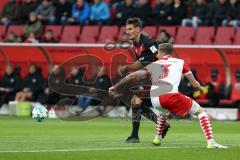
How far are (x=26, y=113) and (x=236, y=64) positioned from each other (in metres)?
7.54

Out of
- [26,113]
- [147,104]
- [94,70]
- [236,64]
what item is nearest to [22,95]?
[26,113]

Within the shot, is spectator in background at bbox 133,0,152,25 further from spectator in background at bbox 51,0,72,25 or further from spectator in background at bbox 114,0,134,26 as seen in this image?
spectator in background at bbox 51,0,72,25

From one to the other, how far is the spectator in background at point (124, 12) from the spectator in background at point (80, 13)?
1.30m

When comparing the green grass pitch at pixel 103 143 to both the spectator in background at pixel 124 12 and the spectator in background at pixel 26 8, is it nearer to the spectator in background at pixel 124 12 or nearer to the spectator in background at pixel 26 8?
the spectator in background at pixel 124 12

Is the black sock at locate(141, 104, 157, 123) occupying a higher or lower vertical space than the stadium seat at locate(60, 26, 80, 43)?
lower

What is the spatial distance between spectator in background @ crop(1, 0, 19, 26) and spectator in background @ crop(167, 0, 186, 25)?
730cm

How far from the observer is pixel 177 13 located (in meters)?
27.5

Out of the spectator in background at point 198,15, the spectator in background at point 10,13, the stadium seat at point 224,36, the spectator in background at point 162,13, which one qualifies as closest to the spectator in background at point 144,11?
the spectator in background at point 162,13

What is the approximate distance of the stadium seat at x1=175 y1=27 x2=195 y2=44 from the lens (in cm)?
2706

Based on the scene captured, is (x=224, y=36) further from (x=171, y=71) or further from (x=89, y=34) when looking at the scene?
(x=171, y=71)

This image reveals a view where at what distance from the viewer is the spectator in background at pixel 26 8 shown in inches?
1244

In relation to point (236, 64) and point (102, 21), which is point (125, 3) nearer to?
point (102, 21)

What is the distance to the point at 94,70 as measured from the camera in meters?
26.3

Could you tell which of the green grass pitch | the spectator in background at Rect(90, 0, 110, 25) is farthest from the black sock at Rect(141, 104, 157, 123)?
the spectator in background at Rect(90, 0, 110, 25)
